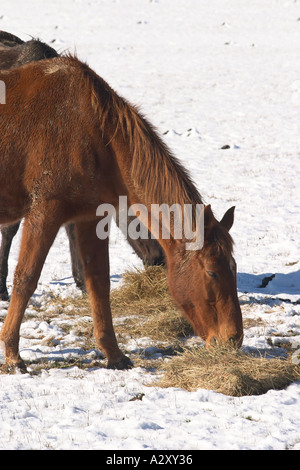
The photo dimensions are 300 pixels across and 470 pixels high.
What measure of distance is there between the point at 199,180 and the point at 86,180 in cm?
851

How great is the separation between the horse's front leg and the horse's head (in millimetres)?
777

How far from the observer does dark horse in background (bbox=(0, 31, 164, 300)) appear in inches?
257

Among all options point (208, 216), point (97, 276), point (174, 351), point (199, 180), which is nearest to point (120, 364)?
point (174, 351)

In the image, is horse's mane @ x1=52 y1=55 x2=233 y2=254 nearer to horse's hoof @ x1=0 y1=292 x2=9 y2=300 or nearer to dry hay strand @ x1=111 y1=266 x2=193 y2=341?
dry hay strand @ x1=111 y1=266 x2=193 y2=341

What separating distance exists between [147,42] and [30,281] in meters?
26.0

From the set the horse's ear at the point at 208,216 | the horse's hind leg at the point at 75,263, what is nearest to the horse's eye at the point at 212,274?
the horse's ear at the point at 208,216

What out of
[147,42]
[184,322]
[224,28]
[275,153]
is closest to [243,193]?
[275,153]

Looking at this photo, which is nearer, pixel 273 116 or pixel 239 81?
pixel 273 116

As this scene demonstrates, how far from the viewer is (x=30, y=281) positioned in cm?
461

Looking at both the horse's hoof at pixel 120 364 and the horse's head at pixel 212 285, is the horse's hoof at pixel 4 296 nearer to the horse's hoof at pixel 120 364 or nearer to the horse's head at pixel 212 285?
the horse's hoof at pixel 120 364

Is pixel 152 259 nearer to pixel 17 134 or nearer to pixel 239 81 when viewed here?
pixel 17 134

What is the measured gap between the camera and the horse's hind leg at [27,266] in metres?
4.48

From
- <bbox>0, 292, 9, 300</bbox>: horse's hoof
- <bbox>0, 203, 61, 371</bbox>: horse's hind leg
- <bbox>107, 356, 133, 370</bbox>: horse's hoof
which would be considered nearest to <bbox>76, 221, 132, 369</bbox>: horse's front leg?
<bbox>107, 356, 133, 370</bbox>: horse's hoof

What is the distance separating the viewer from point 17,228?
7.03 m
